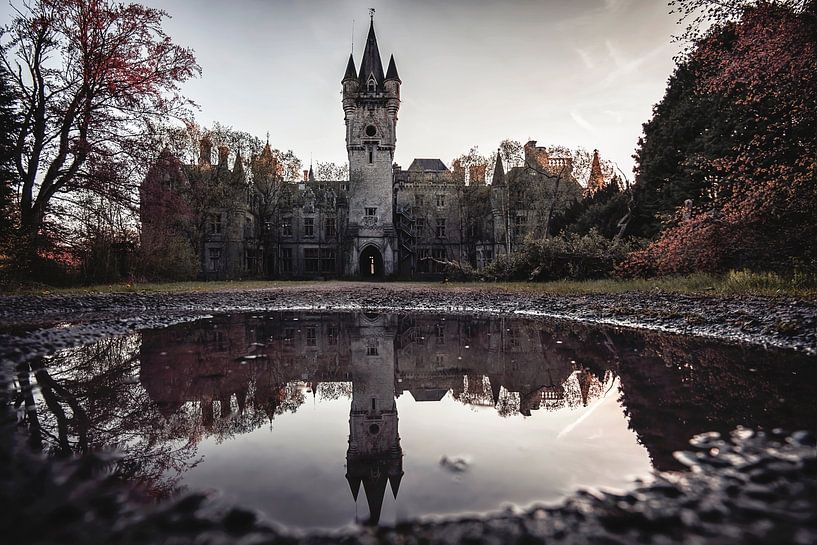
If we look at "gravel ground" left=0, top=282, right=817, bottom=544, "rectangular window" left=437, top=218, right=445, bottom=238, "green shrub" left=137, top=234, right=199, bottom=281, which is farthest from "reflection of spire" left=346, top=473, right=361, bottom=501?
"rectangular window" left=437, top=218, right=445, bottom=238

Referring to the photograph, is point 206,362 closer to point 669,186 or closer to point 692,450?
point 692,450

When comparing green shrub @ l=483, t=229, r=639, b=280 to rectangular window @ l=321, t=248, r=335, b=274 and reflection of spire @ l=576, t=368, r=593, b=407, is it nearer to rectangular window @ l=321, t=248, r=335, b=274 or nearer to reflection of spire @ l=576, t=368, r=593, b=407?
reflection of spire @ l=576, t=368, r=593, b=407

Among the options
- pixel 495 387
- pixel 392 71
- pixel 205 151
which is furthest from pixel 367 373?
pixel 392 71

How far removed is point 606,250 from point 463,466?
16.6m

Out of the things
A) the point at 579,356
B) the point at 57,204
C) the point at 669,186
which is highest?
the point at 669,186

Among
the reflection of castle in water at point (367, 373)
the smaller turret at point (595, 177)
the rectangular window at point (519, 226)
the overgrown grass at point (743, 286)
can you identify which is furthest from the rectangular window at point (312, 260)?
the reflection of castle in water at point (367, 373)

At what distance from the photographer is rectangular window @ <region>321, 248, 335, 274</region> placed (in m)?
42.2

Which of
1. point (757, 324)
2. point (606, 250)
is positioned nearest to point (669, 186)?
point (606, 250)

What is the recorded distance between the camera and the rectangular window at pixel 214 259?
38.8m

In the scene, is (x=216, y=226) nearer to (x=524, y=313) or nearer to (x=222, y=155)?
(x=222, y=155)

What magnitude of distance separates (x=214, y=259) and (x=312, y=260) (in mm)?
8773

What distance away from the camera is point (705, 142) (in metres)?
17.5

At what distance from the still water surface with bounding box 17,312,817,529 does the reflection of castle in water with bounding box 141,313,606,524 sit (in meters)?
0.02

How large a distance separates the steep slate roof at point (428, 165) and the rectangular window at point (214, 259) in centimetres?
2273
